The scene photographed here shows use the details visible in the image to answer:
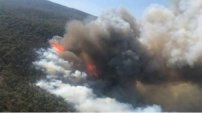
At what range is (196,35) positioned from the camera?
69.4 meters

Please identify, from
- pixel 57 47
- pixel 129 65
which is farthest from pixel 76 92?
pixel 57 47

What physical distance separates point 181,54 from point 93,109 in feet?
70.7

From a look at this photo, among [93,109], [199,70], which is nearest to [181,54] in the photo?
[199,70]

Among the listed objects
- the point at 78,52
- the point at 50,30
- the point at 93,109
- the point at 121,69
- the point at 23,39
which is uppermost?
the point at 50,30

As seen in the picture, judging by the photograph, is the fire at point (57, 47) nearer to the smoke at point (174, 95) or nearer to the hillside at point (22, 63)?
the hillside at point (22, 63)

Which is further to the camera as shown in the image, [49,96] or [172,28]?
[172,28]

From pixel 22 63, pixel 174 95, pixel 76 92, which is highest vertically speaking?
pixel 22 63

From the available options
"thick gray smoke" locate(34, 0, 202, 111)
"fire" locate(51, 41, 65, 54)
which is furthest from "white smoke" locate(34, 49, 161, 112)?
"fire" locate(51, 41, 65, 54)

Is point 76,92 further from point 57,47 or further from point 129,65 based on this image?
point 57,47

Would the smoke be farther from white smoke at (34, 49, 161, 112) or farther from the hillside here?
the hillside

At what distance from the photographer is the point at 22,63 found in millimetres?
70312

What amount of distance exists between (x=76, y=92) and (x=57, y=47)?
25721mm

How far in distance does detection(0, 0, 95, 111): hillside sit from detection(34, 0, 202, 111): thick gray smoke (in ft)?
8.93

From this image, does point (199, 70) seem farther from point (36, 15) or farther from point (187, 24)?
point (36, 15)
